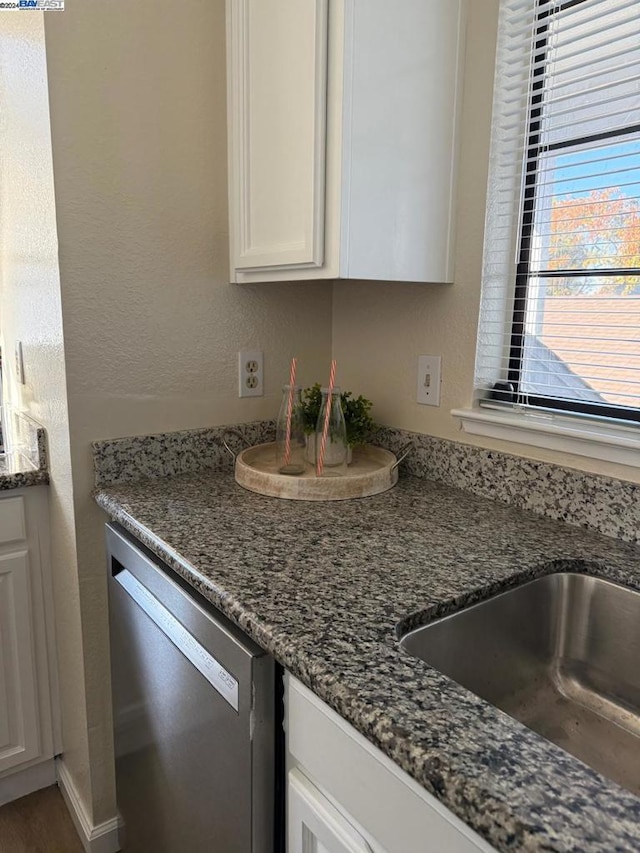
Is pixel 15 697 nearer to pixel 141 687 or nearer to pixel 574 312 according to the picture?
pixel 141 687

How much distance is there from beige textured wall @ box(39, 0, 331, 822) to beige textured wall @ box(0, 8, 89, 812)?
0.04 meters

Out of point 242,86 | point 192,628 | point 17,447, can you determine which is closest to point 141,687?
point 192,628

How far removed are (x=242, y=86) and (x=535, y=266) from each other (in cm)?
76

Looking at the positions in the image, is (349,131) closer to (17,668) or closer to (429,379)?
(429,379)

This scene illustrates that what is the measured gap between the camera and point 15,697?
160 cm

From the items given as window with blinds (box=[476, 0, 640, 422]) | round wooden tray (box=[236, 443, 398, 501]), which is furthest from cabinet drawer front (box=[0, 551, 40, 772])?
window with blinds (box=[476, 0, 640, 422])

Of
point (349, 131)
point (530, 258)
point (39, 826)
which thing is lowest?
point (39, 826)

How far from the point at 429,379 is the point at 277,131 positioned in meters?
0.65

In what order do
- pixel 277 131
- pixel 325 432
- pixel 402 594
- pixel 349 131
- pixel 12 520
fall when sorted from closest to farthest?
pixel 402 594, pixel 349 131, pixel 277 131, pixel 325 432, pixel 12 520

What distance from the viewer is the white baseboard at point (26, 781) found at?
5.52 feet

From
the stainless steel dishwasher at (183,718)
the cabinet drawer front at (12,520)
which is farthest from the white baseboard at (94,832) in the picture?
the cabinet drawer front at (12,520)

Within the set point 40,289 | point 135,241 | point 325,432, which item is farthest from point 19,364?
point 325,432

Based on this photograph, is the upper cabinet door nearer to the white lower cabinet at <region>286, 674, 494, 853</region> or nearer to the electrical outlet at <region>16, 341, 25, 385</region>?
the electrical outlet at <region>16, 341, 25, 385</region>

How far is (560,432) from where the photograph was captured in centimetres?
120
